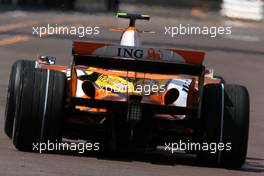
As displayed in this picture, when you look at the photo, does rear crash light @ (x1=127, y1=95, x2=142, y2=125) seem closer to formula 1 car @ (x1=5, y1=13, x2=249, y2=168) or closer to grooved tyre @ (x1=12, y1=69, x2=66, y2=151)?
formula 1 car @ (x1=5, y1=13, x2=249, y2=168)

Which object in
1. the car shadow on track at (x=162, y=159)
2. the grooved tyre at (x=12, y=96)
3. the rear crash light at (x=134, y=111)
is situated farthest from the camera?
the grooved tyre at (x=12, y=96)

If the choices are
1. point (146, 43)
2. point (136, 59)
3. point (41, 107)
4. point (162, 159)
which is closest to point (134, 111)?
point (136, 59)

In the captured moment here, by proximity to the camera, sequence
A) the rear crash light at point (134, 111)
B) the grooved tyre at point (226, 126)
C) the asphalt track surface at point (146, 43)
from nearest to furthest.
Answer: the asphalt track surface at point (146, 43)
the rear crash light at point (134, 111)
the grooved tyre at point (226, 126)

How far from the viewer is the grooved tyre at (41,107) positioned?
9.05 m

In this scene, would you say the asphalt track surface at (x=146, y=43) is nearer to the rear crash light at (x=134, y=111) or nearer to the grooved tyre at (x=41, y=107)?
the grooved tyre at (x=41, y=107)

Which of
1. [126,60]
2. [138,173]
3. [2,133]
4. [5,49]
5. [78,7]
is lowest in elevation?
[78,7]

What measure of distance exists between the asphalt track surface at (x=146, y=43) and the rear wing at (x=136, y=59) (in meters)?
0.89

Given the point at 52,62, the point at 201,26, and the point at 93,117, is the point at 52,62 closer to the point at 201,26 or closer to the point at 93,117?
the point at 93,117

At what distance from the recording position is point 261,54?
27219 millimetres

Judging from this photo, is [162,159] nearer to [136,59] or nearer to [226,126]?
[226,126]

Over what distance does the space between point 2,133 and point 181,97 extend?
2450mm

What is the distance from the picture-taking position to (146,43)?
26.9 meters

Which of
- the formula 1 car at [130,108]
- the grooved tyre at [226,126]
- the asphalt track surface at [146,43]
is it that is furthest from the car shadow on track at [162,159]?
the grooved tyre at [226,126]

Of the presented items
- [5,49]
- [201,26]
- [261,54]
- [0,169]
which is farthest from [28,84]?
[201,26]
